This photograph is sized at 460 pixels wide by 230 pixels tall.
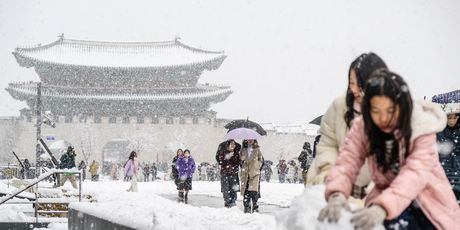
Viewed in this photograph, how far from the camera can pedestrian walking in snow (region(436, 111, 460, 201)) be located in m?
5.38

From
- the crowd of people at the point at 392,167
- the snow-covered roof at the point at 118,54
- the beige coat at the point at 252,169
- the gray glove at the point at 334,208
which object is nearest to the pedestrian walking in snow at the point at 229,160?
the beige coat at the point at 252,169

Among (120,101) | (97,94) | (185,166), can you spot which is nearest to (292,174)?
(120,101)

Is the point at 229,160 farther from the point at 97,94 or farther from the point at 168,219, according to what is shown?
the point at 97,94

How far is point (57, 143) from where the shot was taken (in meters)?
42.4

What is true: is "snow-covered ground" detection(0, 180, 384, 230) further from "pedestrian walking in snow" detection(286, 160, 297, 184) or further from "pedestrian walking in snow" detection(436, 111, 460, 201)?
"pedestrian walking in snow" detection(286, 160, 297, 184)

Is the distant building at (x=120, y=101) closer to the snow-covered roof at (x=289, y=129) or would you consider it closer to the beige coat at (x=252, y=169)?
the snow-covered roof at (x=289, y=129)

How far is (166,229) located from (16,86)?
41.1m

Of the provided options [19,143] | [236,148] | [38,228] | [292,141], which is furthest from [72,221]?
[292,141]

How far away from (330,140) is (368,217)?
0.80 m

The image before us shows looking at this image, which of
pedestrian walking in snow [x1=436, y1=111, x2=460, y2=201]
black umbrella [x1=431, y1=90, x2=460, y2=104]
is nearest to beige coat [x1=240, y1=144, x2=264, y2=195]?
black umbrella [x1=431, y1=90, x2=460, y2=104]

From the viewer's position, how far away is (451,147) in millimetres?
5461

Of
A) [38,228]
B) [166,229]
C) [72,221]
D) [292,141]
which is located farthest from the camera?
[292,141]

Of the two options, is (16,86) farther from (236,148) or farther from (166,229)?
(166,229)

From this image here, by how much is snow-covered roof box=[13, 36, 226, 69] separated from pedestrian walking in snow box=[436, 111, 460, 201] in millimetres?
37274
